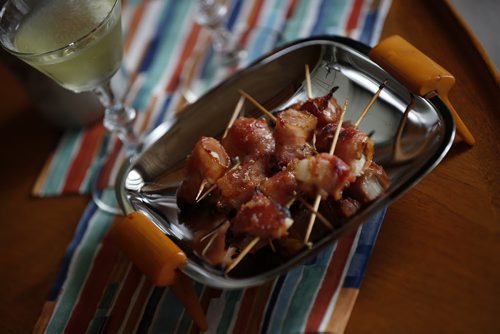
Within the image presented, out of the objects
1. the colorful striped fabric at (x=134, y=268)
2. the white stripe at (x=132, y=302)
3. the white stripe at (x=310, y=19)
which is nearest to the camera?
the colorful striped fabric at (x=134, y=268)

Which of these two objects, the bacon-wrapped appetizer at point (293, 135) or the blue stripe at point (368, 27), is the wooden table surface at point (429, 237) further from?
the bacon-wrapped appetizer at point (293, 135)

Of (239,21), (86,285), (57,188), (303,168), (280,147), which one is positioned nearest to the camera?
(303,168)

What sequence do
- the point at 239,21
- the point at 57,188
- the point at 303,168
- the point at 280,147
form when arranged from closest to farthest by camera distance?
1. the point at 303,168
2. the point at 280,147
3. the point at 57,188
4. the point at 239,21

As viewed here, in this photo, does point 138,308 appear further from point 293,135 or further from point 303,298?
point 293,135

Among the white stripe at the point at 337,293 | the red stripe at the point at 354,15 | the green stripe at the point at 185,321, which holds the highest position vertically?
the red stripe at the point at 354,15

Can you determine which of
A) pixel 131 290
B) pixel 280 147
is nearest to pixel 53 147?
pixel 131 290

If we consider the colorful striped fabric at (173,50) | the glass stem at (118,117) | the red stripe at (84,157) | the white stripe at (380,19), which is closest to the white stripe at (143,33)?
the colorful striped fabric at (173,50)

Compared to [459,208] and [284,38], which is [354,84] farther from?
[284,38]

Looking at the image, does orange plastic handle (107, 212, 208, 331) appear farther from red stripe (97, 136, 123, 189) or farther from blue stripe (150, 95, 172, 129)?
blue stripe (150, 95, 172, 129)
